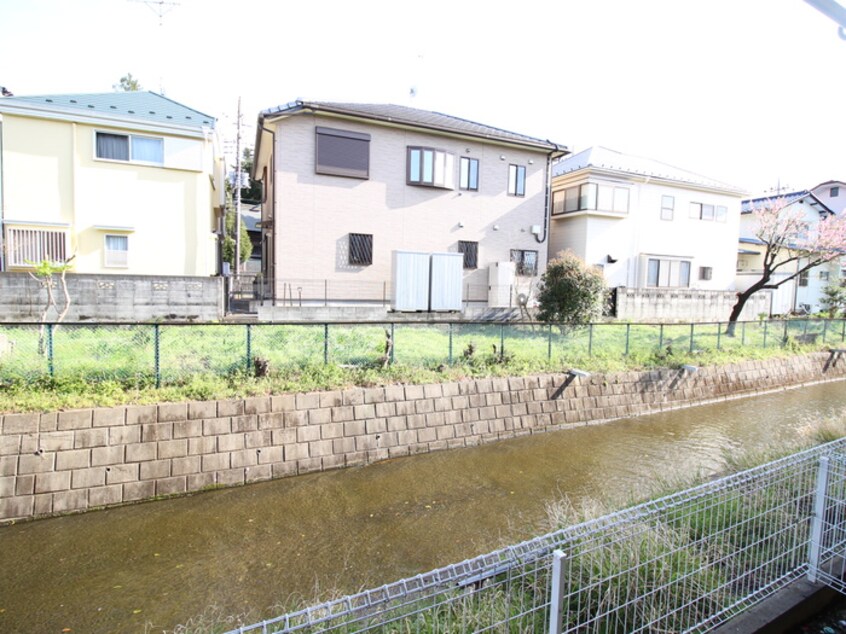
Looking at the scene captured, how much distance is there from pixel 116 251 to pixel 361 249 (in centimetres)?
Result: 753

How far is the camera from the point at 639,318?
18969 millimetres

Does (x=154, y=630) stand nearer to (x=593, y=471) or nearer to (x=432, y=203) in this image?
(x=593, y=471)

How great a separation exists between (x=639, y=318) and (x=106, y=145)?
761 inches

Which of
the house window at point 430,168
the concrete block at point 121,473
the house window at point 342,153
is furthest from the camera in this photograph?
the house window at point 430,168

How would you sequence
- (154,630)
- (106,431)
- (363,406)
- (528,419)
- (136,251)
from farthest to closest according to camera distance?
(136,251) < (528,419) < (363,406) < (106,431) < (154,630)

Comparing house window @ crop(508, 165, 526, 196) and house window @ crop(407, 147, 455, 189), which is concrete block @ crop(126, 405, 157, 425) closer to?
house window @ crop(407, 147, 455, 189)

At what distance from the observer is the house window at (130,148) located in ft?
48.1

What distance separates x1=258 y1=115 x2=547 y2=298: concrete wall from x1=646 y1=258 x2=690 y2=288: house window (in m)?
6.06

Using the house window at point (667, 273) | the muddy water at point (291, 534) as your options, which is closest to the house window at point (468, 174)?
the house window at point (667, 273)

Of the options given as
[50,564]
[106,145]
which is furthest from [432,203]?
[50,564]

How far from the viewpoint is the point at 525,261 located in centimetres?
1945

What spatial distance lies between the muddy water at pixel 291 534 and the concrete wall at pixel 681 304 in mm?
10918

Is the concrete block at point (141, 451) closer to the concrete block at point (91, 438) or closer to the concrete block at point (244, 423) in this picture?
the concrete block at point (91, 438)

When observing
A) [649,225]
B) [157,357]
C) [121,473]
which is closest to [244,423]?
[121,473]
